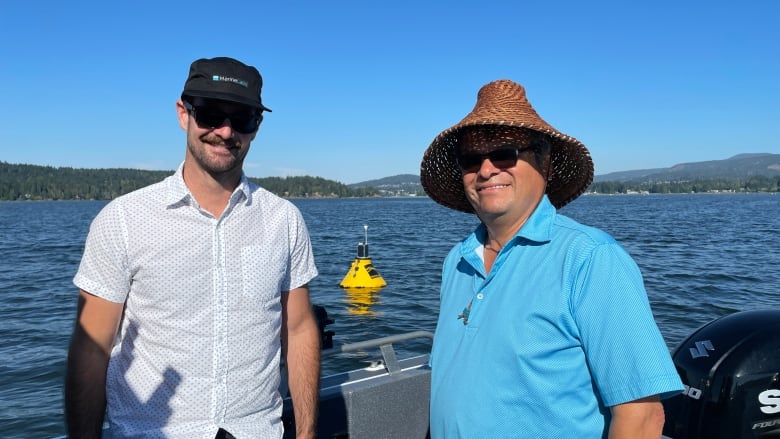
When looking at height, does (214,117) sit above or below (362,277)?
above

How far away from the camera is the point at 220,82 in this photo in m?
2.36

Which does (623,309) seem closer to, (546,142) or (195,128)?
(546,142)

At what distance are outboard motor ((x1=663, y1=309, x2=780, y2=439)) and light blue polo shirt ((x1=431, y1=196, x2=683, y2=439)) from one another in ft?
5.85

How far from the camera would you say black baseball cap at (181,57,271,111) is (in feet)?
7.71

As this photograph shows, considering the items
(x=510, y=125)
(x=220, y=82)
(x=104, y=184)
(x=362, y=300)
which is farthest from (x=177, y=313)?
(x=104, y=184)

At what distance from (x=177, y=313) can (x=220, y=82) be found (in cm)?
90

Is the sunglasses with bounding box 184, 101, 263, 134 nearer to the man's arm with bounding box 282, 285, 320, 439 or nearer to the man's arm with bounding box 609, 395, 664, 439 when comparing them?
the man's arm with bounding box 282, 285, 320, 439

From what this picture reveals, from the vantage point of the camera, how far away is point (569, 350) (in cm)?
191

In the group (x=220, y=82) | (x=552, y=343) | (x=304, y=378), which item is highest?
(x=220, y=82)

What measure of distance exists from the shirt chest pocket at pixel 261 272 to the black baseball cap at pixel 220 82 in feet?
1.95

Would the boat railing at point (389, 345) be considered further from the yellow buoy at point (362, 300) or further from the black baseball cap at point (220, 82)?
the yellow buoy at point (362, 300)

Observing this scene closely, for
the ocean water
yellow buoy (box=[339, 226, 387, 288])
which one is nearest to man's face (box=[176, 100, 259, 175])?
the ocean water

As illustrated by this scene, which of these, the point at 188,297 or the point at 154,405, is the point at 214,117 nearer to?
the point at 188,297

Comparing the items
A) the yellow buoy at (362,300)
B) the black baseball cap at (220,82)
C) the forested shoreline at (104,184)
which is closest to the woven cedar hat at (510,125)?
the black baseball cap at (220,82)
